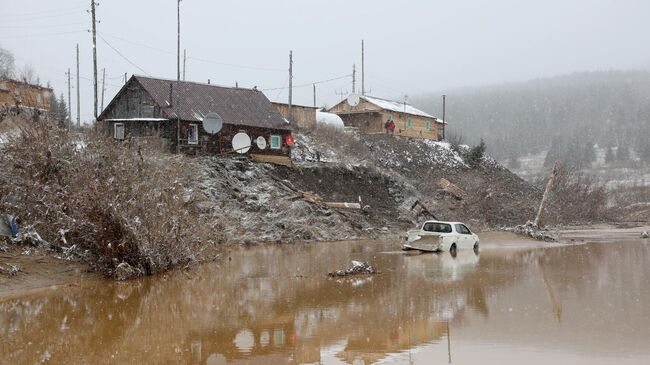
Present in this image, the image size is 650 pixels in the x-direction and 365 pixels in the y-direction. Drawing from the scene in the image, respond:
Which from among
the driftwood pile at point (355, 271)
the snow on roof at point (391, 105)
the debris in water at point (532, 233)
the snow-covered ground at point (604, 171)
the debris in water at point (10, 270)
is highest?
the snow on roof at point (391, 105)

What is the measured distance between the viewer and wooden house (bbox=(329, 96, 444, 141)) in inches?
2662

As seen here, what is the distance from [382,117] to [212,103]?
24387 mm

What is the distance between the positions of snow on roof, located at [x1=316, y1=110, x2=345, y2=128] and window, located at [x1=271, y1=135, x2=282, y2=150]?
15.4m

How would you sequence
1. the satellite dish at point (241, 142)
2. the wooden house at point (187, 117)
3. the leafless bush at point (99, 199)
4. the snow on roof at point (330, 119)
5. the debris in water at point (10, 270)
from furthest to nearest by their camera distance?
1. the snow on roof at point (330, 119)
2. the satellite dish at point (241, 142)
3. the wooden house at point (187, 117)
4. the leafless bush at point (99, 199)
5. the debris in water at point (10, 270)

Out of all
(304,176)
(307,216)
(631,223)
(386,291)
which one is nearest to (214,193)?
(307,216)

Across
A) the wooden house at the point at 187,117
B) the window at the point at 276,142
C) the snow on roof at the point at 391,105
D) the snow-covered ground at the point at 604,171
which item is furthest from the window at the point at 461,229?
the snow-covered ground at the point at 604,171

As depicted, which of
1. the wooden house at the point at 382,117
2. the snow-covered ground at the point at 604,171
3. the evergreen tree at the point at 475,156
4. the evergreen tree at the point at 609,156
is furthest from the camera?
the evergreen tree at the point at 609,156

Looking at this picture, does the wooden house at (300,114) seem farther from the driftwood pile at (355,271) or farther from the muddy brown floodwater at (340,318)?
the driftwood pile at (355,271)

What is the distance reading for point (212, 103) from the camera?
4700cm

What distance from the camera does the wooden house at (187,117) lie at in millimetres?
43000

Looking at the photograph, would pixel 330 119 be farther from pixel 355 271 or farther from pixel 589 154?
pixel 589 154

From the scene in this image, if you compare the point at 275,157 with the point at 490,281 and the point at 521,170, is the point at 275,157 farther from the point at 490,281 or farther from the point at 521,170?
the point at 521,170

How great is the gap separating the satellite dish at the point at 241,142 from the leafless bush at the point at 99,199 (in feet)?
70.8

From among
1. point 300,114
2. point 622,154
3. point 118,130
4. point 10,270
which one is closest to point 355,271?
point 10,270
